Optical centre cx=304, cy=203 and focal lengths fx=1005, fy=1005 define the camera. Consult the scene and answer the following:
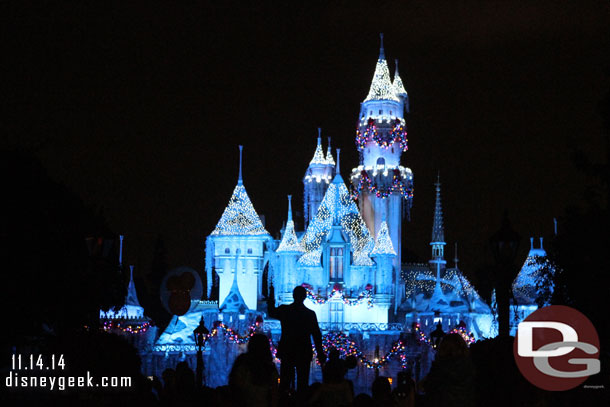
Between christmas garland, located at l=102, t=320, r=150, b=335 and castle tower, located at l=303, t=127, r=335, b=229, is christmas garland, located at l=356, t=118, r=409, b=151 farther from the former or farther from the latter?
christmas garland, located at l=102, t=320, r=150, b=335

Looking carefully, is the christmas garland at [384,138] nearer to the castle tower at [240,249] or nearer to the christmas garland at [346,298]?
the castle tower at [240,249]

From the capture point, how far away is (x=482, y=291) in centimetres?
7862

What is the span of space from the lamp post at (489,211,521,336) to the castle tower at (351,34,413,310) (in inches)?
1489

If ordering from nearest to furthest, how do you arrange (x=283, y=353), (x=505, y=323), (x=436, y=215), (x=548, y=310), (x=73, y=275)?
(x=283, y=353)
(x=505, y=323)
(x=548, y=310)
(x=73, y=275)
(x=436, y=215)

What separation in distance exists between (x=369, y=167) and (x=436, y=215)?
10.1 metres

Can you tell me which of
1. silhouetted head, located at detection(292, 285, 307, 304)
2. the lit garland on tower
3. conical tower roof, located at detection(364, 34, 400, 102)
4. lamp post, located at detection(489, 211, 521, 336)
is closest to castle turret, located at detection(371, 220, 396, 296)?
the lit garland on tower

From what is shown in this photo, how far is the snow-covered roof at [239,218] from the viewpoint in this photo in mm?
54938

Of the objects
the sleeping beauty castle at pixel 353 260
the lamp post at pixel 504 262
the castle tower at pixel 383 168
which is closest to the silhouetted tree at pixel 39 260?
the lamp post at pixel 504 262

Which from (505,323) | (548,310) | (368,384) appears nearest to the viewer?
(505,323)

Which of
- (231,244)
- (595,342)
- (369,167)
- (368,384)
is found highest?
(369,167)

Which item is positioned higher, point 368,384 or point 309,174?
point 309,174

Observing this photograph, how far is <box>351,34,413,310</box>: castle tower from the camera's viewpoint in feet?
179

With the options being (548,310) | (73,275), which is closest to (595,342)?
(548,310)

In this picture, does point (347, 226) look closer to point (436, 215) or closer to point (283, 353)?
point (436, 215)
